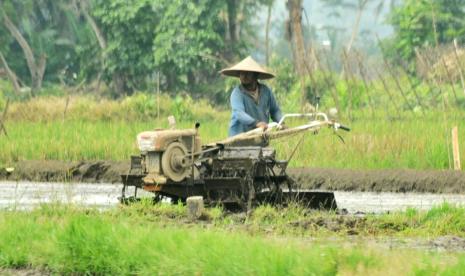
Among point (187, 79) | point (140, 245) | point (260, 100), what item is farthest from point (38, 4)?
point (140, 245)

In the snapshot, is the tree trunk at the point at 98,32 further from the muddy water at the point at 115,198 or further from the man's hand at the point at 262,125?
the man's hand at the point at 262,125

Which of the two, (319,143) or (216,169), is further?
(319,143)

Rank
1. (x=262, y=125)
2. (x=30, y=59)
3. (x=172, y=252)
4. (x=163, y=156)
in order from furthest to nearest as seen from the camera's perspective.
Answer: (x=30, y=59)
(x=262, y=125)
(x=163, y=156)
(x=172, y=252)

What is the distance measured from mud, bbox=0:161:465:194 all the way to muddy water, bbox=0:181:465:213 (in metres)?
0.36

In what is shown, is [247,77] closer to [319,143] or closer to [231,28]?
[319,143]

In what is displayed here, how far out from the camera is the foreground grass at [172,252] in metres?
6.58

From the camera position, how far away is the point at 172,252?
24.2ft

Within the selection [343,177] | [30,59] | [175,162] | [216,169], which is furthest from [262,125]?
[30,59]

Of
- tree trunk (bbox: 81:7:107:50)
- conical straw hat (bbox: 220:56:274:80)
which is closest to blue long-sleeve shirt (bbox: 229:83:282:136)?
conical straw hat (bbox: 220:56:274:80)

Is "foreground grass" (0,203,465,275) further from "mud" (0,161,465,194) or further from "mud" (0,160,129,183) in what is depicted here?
"mud" (0,160,129,183)

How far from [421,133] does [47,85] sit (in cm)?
2687

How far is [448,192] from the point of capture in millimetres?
15266

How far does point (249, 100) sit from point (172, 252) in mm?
4902

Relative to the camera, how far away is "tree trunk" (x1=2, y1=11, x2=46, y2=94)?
4078cm
